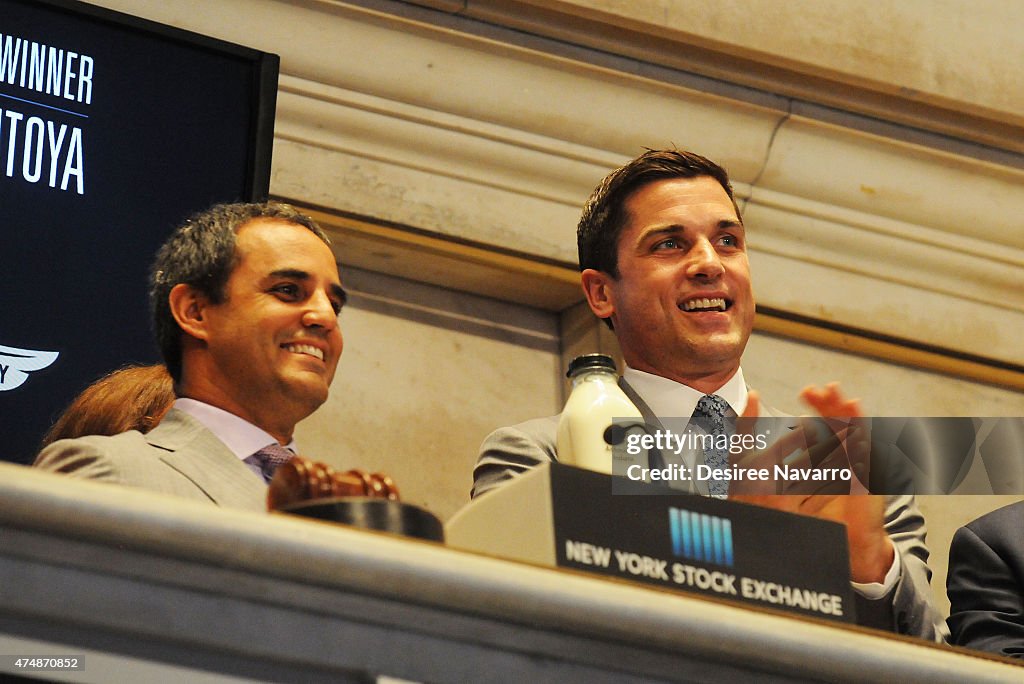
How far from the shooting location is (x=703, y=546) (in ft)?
5.63

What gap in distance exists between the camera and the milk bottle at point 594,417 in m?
1.95

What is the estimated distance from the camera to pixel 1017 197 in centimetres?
420

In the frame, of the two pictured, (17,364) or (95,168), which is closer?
(17,364)

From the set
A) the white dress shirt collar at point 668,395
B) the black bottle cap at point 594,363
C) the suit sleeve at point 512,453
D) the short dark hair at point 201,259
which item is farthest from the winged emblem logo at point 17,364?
the black bottle cap at point 594,363

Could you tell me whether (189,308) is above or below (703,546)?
above

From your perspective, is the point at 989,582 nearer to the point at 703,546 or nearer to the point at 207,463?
the point at 703,546

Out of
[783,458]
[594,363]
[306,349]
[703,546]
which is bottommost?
[703,546]

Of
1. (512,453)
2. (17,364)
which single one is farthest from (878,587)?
(17,364)

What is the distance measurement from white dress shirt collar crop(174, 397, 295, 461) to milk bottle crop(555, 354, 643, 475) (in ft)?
1.58

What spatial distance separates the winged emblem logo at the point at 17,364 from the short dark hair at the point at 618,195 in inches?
32.6

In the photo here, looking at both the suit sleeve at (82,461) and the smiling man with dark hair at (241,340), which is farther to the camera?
the smiling man with dark hair at (241,340)

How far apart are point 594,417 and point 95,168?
121 centimetres

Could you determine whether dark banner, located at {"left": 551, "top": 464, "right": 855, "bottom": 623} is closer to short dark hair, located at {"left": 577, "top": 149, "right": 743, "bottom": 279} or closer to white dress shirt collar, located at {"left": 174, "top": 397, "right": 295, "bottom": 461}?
white dress shirt collar, located at {"left": 174, "top": 397, "right": 295, "bottom": 461}

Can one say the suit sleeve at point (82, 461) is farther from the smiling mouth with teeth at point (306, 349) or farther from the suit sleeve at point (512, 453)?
the suit sleeve at point (512, 453)
